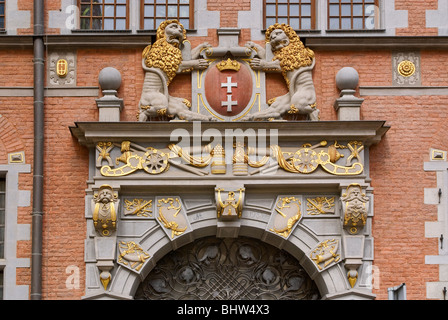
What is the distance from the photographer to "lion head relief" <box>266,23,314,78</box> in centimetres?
2011

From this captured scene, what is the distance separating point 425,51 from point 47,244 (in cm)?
676

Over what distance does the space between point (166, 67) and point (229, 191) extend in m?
2.27

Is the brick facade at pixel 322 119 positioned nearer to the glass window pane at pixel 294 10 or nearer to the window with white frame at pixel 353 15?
the window with white frame at pixel 353 15

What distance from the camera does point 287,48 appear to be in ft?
66.2

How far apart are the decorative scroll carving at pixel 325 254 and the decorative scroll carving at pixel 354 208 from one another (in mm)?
343

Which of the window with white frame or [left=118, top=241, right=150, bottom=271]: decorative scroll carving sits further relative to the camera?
the window with white frame

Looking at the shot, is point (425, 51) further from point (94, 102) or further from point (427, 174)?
point (94, 102)

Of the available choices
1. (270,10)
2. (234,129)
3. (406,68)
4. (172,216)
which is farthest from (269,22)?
(172,216)

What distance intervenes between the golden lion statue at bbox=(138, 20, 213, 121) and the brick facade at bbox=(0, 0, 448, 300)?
0.20 m

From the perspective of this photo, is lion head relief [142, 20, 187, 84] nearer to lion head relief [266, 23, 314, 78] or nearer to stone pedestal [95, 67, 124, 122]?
Answer: stone pedestal [95, 67, 124, 122]

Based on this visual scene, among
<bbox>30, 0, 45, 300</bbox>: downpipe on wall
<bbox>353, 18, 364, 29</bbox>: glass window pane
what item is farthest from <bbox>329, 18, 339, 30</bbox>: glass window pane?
<bbox>30, 0, 45, 300</bbox>: downpipe on wall

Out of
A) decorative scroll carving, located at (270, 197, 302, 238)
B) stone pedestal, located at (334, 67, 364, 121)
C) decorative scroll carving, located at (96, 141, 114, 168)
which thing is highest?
stone pedestal, located at (334, 67, 364, 121)
